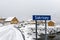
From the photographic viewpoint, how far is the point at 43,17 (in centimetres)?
1223

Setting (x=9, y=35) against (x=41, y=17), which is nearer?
(x=41, y=17)

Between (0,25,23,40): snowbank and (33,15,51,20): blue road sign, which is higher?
(33,15,51,20): blue road sign

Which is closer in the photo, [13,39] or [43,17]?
[43,17]

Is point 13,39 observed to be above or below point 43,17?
below

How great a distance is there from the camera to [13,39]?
583 inches

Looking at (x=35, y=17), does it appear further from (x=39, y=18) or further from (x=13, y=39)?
(x=13, y=39)

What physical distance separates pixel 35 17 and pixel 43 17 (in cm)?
43

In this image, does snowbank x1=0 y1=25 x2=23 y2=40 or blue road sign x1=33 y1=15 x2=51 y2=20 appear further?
snowbank x1=0 y1=25 x2=23 y2=40

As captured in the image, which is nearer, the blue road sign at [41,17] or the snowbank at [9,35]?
the blue road sign at [41,17]

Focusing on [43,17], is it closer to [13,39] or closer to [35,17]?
[35,17]

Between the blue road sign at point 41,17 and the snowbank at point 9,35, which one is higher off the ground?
the blue road sign at point 41,17

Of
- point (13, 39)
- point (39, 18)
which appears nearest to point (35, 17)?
point (39, 18)

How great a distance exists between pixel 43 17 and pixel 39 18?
0.74ft

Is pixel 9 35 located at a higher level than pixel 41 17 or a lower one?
lower
